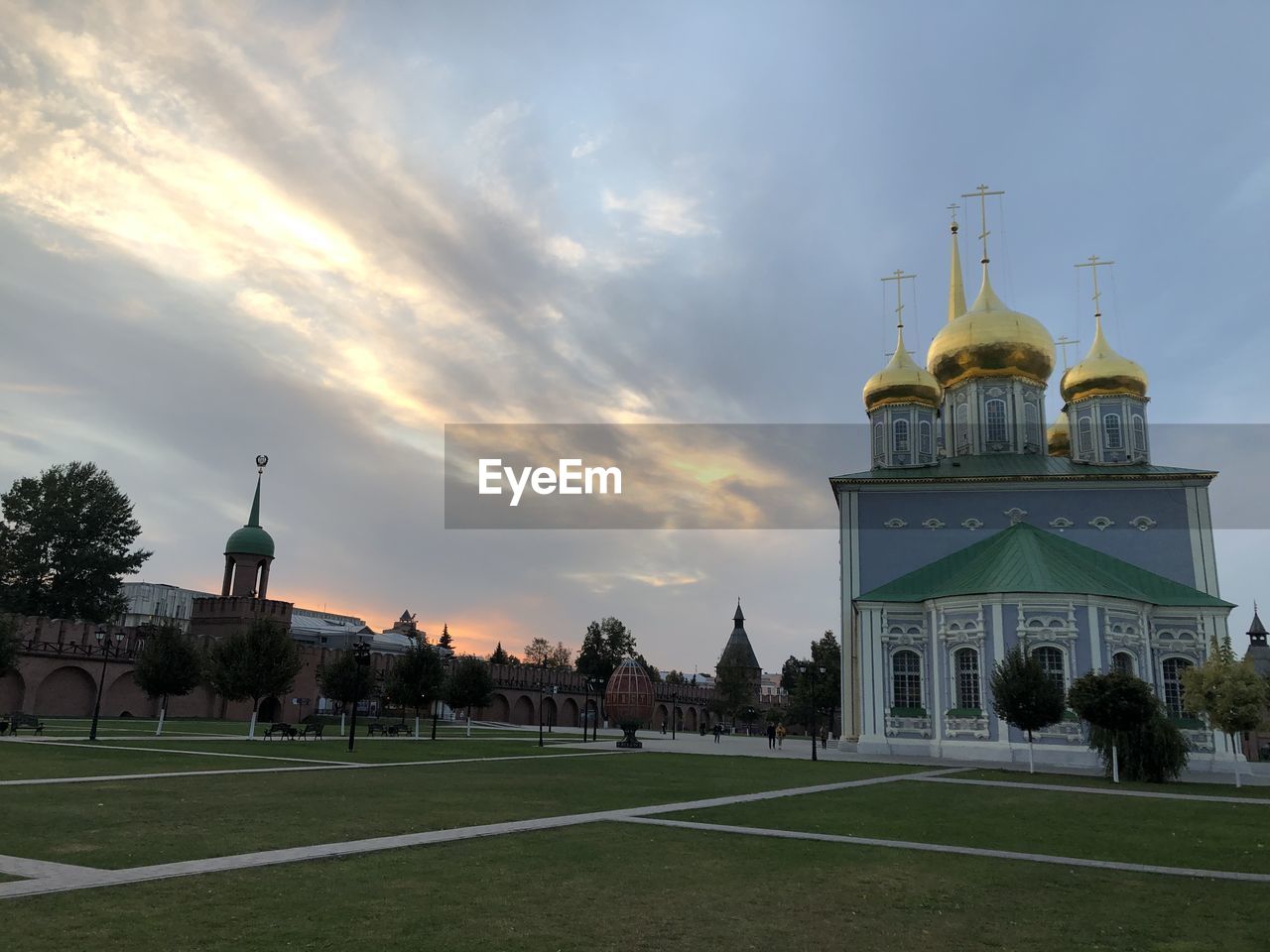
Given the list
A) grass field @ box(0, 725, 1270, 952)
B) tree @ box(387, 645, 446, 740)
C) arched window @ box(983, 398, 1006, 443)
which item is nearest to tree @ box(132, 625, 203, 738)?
tree @ box(387, 645, 446, 740)

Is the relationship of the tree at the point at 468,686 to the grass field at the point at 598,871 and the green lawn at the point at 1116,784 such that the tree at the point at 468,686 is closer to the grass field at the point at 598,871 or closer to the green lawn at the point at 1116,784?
the green lawn at the point at 1116,784

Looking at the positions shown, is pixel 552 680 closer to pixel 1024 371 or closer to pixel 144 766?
pixel 1024 371

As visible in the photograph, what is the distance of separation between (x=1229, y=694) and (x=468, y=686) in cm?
3405

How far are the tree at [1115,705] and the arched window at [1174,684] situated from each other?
12725mm

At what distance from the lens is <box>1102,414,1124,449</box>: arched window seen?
167 feet

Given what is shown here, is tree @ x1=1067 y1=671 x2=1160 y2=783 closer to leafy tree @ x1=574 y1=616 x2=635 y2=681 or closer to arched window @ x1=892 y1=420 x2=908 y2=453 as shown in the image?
arched window @ x1=892 y1=420 x2=908 y2=453

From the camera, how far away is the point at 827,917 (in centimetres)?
880

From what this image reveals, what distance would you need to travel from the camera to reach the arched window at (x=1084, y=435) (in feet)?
169

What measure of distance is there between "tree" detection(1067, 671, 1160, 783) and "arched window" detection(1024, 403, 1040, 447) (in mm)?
24811

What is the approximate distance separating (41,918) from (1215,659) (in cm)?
3451

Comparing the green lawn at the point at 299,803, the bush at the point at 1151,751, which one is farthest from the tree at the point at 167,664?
the bush at the point at 1151,751

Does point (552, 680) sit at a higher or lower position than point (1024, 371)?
lower

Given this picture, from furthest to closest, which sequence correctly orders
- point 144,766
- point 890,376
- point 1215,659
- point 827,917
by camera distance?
point 890,376 → point 1215,659 → point 144,766 → point 827,917

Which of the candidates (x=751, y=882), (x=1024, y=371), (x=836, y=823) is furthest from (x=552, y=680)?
(x=751, y=882)
